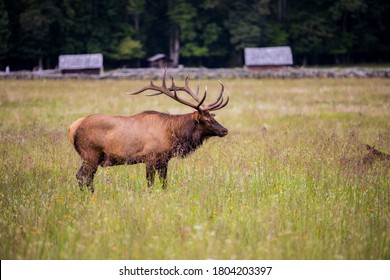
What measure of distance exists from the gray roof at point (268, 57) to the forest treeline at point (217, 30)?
10.2m

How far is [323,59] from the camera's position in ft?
215

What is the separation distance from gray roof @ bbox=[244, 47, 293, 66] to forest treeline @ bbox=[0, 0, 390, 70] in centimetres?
1019

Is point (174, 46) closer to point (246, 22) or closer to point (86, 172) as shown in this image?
point (246, 22)

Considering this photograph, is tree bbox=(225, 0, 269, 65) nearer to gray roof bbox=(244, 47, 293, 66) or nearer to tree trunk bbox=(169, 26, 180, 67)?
tree trunk bbox=(169, 26, 180, 67)

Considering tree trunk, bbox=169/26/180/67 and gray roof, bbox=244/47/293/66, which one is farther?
tree trunk, bbox=169/26/180/67

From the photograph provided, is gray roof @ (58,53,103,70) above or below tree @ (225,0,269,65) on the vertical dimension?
below

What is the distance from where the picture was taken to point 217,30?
205 feet

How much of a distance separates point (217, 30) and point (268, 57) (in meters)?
14.4

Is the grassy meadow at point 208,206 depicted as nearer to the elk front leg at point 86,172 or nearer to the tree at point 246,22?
the elk front leg at point 86,172

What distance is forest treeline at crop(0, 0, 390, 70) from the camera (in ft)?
195

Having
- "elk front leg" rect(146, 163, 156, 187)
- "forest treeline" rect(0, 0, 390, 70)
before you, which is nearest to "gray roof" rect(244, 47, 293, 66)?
"forest treeline" rect(0, 0, 390, 70)

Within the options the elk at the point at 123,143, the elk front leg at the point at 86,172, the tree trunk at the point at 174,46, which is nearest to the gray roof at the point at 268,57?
the tree trunk at the point at 174,46
